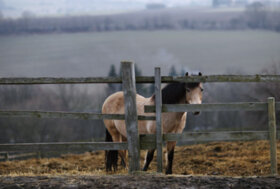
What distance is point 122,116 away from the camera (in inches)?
194

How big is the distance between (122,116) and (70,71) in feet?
189

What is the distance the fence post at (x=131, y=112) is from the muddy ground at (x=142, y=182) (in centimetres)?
54

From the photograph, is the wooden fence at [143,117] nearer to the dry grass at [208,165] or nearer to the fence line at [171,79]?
the fence line at [171,79]

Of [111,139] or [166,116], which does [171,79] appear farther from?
[111,139]

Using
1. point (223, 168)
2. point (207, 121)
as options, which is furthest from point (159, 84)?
point (207, 121)

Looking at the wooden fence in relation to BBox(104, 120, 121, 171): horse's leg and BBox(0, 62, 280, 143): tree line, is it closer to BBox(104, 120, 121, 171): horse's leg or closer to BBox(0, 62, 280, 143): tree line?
BBox(104, 120, 121, 171): horse's leg

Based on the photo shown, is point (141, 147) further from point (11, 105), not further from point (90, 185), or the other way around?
point (11, 105)

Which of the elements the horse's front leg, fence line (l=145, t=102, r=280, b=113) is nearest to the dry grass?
the horse's front leg

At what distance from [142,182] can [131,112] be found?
1114 mm

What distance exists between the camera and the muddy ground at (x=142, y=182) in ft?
13.3

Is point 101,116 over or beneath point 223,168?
over

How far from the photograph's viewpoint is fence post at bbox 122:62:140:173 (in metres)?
4.86

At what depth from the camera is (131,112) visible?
16.1 feet

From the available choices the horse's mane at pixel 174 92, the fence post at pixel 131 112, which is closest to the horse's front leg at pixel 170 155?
the horse's mane at pixel 174 92
